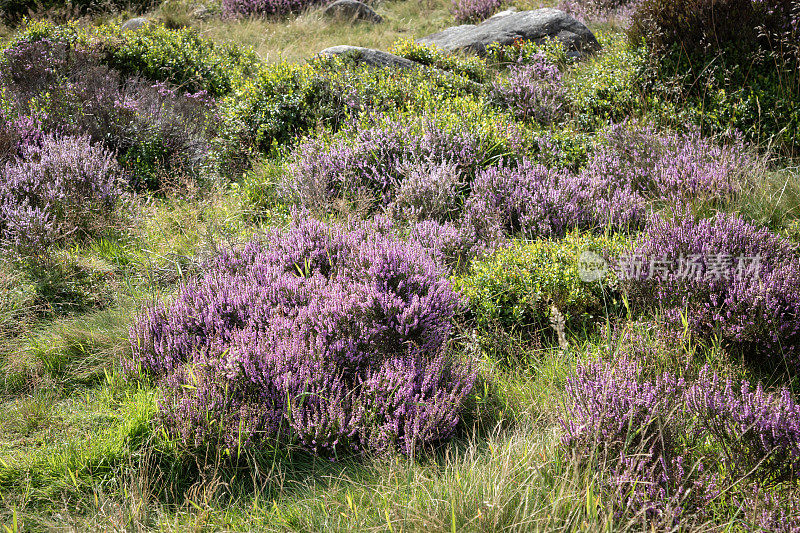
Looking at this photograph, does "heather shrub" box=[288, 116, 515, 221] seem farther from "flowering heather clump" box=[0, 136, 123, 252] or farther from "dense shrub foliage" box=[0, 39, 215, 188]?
"flowering heather clump" box=[0, 136, 123, 252]

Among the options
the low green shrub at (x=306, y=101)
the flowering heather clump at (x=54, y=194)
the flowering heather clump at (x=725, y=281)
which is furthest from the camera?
the low green shrub at (x=306, y=101)

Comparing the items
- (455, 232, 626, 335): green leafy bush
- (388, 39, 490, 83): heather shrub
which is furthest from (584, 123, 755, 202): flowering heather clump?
(388, 39, 490, 83): heather shrub

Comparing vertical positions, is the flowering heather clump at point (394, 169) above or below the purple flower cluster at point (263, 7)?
below

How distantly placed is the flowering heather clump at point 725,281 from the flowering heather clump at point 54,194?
4.37 m

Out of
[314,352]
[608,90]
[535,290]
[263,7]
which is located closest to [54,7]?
[263,7]

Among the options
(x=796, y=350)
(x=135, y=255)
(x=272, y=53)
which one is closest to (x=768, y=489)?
(x=796, y=350)

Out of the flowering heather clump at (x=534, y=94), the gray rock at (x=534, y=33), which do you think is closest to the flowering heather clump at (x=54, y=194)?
the flowering heather clump at (x=534, y=94)

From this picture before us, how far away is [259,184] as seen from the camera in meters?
5.66

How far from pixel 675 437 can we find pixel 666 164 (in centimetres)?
331

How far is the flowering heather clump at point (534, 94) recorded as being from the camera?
6.60 metres

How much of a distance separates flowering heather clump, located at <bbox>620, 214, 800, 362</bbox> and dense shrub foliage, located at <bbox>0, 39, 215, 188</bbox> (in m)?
4.68

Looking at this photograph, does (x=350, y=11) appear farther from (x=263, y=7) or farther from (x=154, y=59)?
(x=154, y=59)

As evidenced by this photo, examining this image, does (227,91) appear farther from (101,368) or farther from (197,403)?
(197,403)

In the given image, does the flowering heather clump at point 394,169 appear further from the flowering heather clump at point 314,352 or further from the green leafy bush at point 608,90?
the green leafy bush at point 608,90
